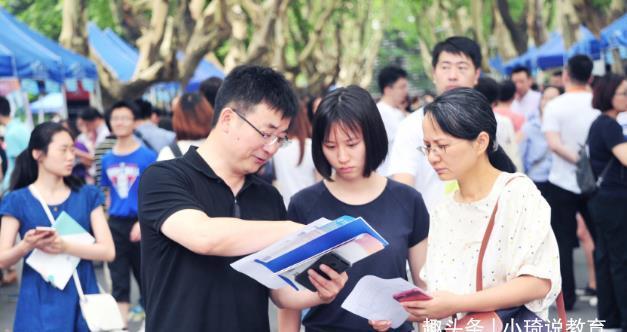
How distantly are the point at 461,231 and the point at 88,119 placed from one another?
1140cm

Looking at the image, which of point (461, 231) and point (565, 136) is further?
point (565, 136)

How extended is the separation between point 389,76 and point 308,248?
7329mm

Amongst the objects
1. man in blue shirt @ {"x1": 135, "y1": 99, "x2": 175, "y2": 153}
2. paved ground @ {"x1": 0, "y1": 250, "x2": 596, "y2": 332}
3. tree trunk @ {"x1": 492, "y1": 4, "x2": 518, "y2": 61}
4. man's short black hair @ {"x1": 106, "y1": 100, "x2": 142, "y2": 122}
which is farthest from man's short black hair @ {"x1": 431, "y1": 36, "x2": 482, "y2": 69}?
tree trunk @ {"x1": 492, "y1": 4, "x2": 518, "y2": 61}

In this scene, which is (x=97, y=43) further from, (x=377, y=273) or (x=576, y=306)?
(x=377, y=273)

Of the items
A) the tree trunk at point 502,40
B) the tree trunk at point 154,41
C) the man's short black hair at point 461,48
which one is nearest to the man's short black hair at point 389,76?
the man's short black hair at point 461,48

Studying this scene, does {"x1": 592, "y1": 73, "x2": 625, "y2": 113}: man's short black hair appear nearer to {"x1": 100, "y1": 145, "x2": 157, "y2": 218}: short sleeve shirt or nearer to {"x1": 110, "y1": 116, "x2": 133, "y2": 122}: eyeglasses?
{"x1": 100, "y1": 145, "x2": 157, "y2": 218}: short sleeve shirt

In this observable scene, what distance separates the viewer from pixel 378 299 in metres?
3.65

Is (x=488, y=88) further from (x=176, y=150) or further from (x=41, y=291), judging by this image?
(x=41, y=291)

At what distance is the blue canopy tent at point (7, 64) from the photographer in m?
11.6

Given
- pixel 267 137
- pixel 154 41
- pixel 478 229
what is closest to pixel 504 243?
pixel 478 229

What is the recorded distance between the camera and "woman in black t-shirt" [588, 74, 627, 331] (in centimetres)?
723

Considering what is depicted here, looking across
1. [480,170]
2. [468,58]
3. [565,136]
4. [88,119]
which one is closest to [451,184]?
[468,58]

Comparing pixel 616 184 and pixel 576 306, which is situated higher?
pixel 616 184

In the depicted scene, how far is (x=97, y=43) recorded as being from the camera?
2292cm
